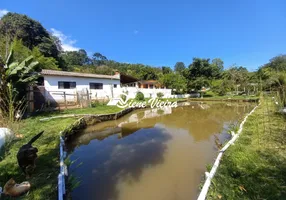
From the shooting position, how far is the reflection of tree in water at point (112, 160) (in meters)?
3.47

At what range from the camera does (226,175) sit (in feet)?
9.64

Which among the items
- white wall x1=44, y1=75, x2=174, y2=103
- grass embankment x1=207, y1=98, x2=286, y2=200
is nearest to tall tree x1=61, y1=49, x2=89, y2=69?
white wall x1=44, y1=75, x2=174, y2=103

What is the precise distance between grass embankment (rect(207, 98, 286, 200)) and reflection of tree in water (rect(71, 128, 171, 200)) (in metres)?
1.96

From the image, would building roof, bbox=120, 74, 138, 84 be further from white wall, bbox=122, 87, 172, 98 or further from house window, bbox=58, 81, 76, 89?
house window, bbox=58, 81, 76, 89

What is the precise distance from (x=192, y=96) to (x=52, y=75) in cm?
2443

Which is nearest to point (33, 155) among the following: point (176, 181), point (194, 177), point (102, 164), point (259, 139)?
point (102, 164)

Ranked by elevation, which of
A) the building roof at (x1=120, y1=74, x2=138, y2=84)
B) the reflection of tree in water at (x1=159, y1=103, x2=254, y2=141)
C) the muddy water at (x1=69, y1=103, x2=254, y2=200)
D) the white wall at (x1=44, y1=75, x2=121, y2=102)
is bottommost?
the muddy water at (x1=69, y1=103, x2=254, y2=200)

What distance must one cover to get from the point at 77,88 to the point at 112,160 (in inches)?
500

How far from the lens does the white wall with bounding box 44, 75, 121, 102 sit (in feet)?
44.0

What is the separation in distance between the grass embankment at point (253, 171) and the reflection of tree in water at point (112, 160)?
196 cm

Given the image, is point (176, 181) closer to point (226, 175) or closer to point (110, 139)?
point (226, 175)

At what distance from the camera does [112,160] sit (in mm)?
4855

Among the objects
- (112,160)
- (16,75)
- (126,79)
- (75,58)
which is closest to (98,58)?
(75,58)

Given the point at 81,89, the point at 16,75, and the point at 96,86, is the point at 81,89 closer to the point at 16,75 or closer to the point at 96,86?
the point at 96,86
